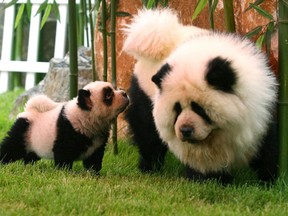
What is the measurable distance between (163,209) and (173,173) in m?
1.53

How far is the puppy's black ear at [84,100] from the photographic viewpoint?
15.0 ft

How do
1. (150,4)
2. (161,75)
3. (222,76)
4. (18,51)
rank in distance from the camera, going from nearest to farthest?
(222,76), (161,75), (150,4), (18,51)

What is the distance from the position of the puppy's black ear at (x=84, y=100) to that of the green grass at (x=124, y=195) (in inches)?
18.4

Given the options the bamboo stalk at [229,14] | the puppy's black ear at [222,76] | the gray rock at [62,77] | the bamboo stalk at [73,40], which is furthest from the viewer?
the gray rock at [62,77]

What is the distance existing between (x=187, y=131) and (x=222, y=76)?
0.38 m

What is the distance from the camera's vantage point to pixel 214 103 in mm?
3742

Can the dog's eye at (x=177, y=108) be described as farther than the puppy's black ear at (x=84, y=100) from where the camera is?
No

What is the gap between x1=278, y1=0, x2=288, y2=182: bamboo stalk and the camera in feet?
13.2

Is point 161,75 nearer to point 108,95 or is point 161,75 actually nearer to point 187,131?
point 187,131

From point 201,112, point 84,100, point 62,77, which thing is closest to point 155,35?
point 84,100

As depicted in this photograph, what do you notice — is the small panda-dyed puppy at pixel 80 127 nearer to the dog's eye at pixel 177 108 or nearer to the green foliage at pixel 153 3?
the dog's eye at pixel 177 108

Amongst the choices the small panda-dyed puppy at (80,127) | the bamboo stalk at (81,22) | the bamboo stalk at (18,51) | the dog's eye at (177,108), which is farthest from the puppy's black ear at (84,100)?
the bamboo stalk at (18,51)

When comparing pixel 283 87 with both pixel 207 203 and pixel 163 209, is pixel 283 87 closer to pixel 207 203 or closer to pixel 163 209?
pixel 207 203

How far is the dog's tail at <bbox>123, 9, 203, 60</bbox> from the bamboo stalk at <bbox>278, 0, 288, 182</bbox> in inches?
32.3
